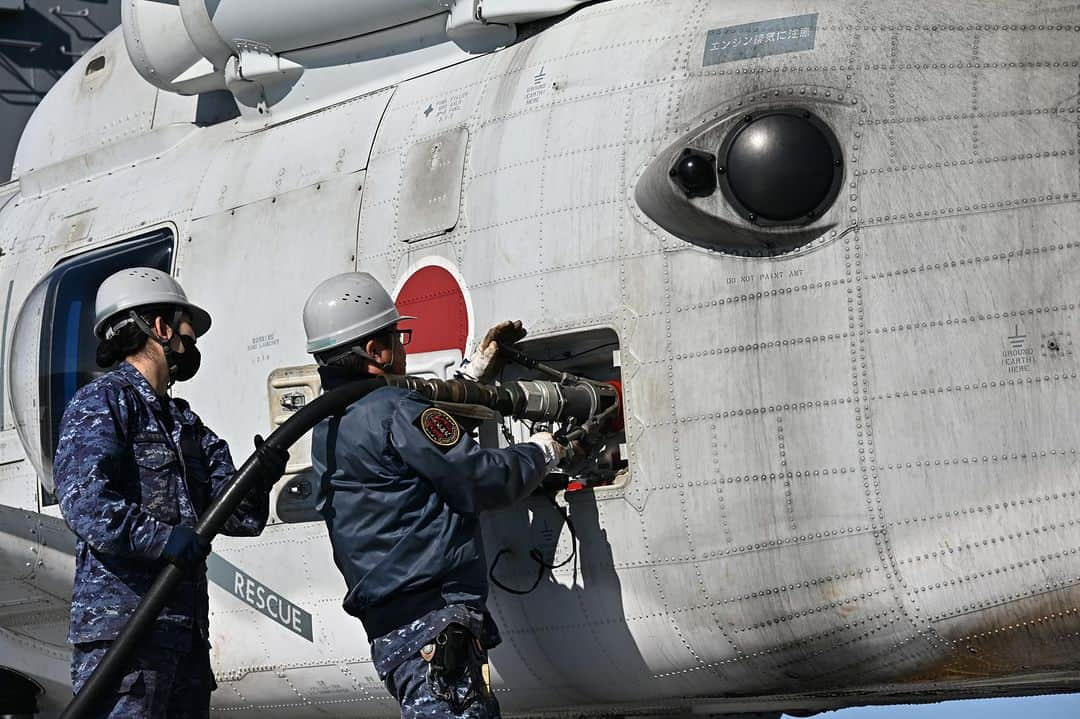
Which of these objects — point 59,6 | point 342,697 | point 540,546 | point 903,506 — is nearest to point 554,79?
point 540,546

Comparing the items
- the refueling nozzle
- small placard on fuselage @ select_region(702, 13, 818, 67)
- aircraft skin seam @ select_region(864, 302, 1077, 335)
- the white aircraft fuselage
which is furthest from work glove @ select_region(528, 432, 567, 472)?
small placard on fuselage @ select_region(702, 13, 818, 67)

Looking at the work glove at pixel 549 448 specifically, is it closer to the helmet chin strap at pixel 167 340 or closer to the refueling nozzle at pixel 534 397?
the refueling nozzle at pixel 534 397

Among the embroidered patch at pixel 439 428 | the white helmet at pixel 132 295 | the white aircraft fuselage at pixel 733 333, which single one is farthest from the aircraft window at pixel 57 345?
the embroidered patch at pixel 439 428

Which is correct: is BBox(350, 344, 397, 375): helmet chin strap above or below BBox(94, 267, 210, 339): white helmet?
below

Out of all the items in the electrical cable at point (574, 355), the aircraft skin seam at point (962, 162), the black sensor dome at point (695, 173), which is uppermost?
the black sensor dome at point (695, 173)

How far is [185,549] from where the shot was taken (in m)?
4.41

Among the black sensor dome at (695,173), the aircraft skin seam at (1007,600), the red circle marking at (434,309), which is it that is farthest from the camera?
the red circle marking at (434,309)

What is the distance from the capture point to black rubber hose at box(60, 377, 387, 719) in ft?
14.4

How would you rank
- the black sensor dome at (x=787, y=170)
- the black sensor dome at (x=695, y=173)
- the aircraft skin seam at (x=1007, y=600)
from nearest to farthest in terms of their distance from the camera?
the aircraft skin seam at (x=1007, y=600) < the black sensor dome at (x=787, y=170) < the black sensor dome at (x=695, y=173)

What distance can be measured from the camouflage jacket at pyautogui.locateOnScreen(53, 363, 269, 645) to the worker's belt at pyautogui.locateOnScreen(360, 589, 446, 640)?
2.06 feet

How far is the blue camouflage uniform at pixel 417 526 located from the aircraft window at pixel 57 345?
9.61 ft

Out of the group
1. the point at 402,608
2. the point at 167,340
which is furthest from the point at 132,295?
the point at 402,608

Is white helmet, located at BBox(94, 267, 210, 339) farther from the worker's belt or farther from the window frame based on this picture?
the window frame

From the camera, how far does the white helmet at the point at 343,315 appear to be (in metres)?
4.76
